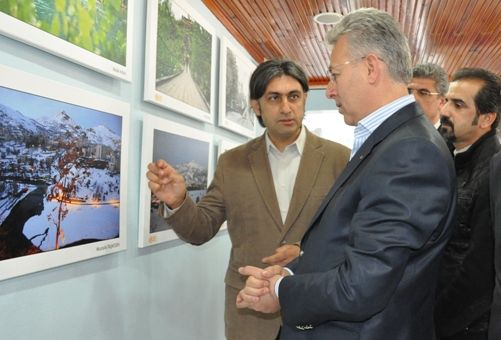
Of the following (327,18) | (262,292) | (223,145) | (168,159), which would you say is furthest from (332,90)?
(327,18)

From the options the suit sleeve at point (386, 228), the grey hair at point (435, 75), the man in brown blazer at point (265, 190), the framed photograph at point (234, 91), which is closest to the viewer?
the suit sleeve at point (386, 228)

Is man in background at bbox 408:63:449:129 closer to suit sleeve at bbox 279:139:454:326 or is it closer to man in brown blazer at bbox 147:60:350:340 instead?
man in brown blazer at bbox 147:60:350:340

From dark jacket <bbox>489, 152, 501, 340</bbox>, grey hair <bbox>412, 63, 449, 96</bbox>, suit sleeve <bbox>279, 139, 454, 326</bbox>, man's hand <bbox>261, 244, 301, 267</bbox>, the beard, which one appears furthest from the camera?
grey hair <bbox>412, 63, 449, 96</bbox>

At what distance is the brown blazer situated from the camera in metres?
1.83

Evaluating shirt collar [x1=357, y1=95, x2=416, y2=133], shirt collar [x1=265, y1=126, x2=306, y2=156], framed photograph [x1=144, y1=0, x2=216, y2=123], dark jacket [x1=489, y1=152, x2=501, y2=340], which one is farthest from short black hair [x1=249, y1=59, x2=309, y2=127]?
dark jacket [x1=489, y1=152, x2=501, y2=340]

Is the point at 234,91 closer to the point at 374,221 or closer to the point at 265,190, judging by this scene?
the point at 265,190

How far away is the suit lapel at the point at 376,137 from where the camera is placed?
3.58 ft

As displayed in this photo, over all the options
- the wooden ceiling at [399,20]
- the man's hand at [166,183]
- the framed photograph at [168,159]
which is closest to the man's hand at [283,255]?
the man's hand at [166,183]

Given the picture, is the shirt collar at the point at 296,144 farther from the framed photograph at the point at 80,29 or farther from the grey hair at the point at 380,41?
the grey hair at the point at 380,41

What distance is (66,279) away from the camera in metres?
1.59

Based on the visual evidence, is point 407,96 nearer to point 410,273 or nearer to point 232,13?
point 410,273

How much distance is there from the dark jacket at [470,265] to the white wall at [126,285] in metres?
1.41

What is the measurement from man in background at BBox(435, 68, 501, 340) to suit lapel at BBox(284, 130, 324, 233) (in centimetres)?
61

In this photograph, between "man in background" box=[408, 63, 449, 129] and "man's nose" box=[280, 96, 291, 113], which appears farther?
"man in background" box=[408, 63, 449, 129]
